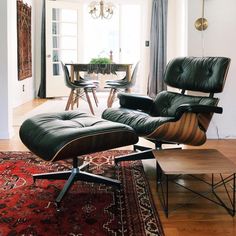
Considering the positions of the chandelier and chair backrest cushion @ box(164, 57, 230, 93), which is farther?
the chandelier

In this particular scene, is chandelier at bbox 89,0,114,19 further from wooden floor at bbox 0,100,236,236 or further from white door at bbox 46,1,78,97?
wooden floor at bbox 0,100,236,236

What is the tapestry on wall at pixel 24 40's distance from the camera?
6.43m

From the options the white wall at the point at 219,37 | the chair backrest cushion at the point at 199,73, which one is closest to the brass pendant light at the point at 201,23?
the white wall at the point at 219,37

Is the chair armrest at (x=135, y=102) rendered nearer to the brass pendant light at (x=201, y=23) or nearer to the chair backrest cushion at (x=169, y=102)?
the chair backrest cushion at (x=169, y=102)

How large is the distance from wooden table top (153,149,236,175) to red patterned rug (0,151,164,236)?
0.28 metres

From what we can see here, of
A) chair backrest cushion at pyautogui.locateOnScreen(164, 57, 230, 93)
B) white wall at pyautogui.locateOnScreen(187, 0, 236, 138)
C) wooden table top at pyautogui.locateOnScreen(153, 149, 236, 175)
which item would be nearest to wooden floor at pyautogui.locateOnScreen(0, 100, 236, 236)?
wooden table top at pyautogui.locateOnScreen(153, 149, 236, 175)

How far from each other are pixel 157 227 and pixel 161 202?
1.20 feet

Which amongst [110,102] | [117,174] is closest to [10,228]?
[117,174]

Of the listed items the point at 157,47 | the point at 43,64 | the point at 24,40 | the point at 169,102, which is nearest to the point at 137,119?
the point at 169,102

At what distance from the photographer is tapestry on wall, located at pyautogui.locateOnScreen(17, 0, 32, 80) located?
21.1ft

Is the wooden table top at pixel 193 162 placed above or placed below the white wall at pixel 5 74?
below

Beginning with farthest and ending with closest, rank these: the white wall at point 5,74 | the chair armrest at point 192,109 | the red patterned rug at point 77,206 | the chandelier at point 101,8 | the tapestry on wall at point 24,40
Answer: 1. the chandelier at point 101,8
2. the tapestry on wall at point 24,40
3. the white wall at point 5,74
4. the chair armrest at point 192,109
5. the red patterned rug at point 77,206

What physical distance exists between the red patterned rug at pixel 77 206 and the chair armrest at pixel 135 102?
58 cm

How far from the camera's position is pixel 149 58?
7.60m
